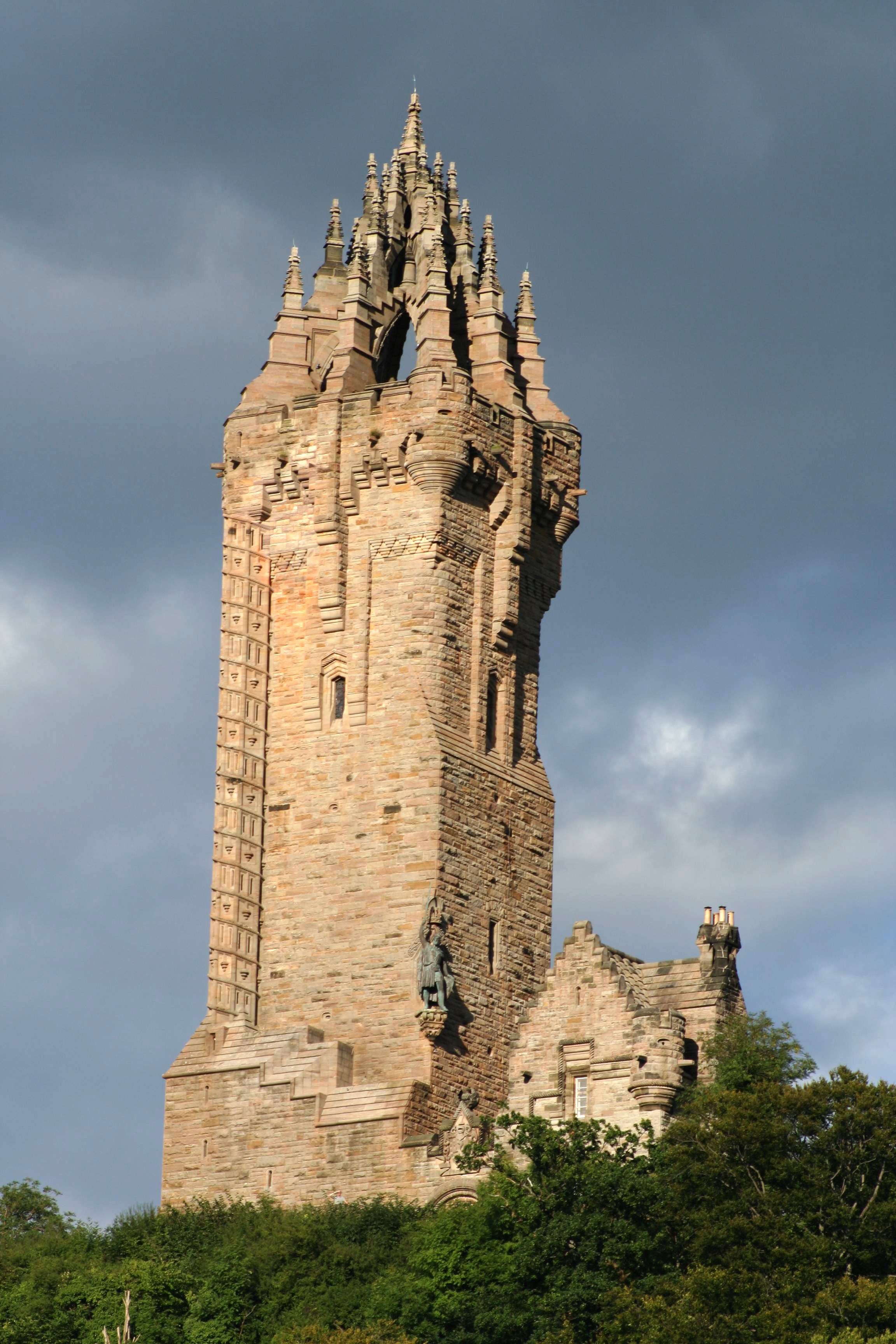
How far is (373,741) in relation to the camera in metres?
78.9

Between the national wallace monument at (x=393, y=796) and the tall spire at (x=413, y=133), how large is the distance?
2.47 meters

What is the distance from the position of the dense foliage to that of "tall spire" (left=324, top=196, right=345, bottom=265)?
23606 millimetres

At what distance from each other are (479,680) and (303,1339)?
1896 centimetres

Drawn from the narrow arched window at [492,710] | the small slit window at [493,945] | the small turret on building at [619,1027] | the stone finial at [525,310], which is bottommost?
the small turret on building at [619,1027]

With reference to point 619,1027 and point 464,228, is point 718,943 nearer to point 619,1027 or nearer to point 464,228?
point 619,1027

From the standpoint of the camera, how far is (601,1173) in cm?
6681

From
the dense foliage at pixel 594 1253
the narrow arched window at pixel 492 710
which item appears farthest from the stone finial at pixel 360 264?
the dense foliage at pixel 594 1253

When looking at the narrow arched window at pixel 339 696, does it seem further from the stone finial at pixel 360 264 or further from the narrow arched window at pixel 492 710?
the stone finial at pixel 360 264

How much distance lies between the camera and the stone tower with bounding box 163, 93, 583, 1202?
76250 mm

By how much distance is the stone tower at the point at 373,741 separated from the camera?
76250mm

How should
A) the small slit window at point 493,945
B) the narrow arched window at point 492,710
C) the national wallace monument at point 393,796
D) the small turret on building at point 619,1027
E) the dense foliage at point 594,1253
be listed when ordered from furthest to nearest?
the narrow arched window at point 492,710 < the small slit window at point 493,945 < the national wallace monument at point 393,796 < the small turret on building at point 619,1027 < the dense foliage at point 594,1253

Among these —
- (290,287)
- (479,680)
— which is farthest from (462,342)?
(479,680)

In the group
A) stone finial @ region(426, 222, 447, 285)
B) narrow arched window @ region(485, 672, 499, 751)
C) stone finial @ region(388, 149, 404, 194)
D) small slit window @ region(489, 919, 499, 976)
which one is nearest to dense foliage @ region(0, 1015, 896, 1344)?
small slit window @ region(489, 919, 499, 976)

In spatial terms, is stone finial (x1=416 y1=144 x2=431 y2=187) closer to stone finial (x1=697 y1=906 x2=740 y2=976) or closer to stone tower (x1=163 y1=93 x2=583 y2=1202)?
stone tower (x1=163 y1=93 x2=583 y2=1202)
